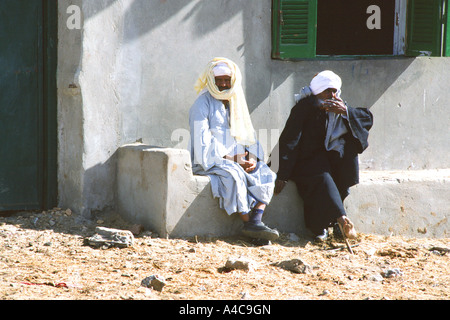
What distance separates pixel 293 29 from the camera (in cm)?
660

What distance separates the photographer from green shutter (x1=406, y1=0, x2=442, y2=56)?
22.4 feet

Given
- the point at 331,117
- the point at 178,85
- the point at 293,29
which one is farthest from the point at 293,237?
the point at 293,29

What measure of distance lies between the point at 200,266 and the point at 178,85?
6.27ft

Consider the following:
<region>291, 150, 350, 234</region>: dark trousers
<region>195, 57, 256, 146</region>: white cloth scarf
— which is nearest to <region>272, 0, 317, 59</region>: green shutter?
<region>195, 57, 256, 146</region>: white cloth scarf

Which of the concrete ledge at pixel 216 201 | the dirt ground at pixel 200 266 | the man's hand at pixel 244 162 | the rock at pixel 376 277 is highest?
the man's hand at pixel 244 162

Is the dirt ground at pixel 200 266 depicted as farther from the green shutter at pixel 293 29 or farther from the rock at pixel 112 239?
the green shutter at pixel 293 29

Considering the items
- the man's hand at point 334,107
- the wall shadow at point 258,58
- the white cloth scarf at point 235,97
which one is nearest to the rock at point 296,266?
the white cloth scarf at point 235,97

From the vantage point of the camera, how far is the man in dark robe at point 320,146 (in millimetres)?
5863

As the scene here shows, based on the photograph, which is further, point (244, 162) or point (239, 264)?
point (244, 162)

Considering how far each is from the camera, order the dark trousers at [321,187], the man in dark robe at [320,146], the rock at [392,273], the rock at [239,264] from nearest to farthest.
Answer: the rock at [239,264] < the rock at [392,273] < the dark trousers at [321,187] < the man in dark robe at [320,146]

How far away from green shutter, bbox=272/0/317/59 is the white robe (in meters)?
1.04

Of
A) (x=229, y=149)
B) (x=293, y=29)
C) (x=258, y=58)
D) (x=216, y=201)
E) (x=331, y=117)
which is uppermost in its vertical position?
(x=293, y=29)

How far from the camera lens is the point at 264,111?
6.61 m

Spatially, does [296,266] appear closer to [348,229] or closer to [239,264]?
[239,264]
